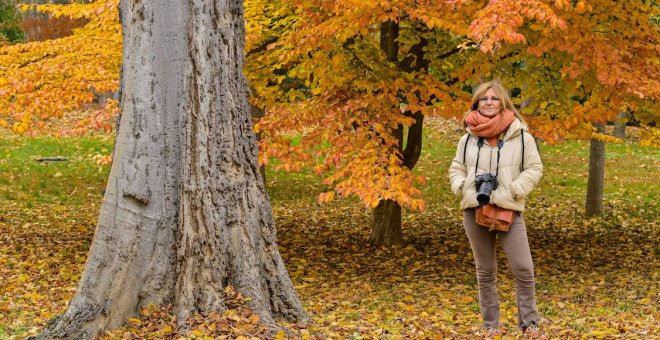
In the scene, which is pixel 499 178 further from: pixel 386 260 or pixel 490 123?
pixel 386 260

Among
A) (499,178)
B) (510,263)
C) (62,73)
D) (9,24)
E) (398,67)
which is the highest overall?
(9,24)

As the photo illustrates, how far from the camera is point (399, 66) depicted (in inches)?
419

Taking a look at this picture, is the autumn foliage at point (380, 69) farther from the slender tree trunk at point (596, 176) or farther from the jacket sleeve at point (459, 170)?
the slender tree trunk at point (596, 176)

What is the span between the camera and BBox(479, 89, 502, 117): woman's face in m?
5.54

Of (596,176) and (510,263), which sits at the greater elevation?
(596,176)

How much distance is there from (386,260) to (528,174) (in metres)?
5.28

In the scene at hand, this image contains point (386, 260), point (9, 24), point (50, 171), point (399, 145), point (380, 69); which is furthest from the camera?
point (9, 24)

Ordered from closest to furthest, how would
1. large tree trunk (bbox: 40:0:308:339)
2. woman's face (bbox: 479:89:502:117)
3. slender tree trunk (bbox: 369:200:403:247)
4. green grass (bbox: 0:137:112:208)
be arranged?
large tree trunk (bbox: 40:0:308:339), woman's face (bbox: 479:89:502:117), slender tree trunk (bbox: 369:200:403:247), green grass (bbox: 0:137:112:208)

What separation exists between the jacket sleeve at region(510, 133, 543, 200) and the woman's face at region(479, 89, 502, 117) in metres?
0.27

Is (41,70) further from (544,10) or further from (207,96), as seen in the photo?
(544,10)

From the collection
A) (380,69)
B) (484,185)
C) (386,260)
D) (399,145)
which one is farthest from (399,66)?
(484,185)

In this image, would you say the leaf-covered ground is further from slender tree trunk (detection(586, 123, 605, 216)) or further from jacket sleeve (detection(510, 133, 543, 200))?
jacket sleeve (detection(510, 133, 543, 200))

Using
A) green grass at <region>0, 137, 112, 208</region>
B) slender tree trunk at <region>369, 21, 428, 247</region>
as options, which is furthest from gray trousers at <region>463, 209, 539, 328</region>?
green grass at <region>0, 137, 112, 208</region>

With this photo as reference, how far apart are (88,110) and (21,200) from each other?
10.8m
